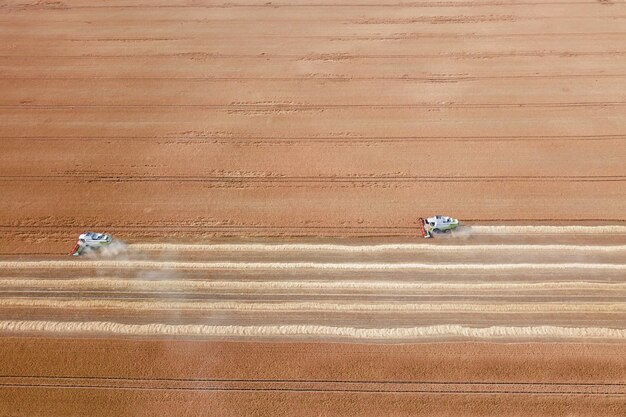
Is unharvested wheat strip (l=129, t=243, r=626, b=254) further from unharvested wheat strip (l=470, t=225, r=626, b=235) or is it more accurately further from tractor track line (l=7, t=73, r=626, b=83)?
tractor track line (l=7, t=73, r=626, b=83)

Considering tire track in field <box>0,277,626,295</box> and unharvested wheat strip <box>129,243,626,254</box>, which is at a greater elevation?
unharvested wheat strip <box>129,243,626,254</box>

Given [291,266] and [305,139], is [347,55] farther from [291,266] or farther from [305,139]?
[291,266]

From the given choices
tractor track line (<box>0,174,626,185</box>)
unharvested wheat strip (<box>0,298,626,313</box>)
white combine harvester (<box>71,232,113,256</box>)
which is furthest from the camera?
tractor track line (<box>0,174,626,185</box>)

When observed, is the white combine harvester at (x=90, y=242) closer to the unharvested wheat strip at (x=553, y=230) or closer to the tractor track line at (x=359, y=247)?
the tractor track line at (x=359, y=247)

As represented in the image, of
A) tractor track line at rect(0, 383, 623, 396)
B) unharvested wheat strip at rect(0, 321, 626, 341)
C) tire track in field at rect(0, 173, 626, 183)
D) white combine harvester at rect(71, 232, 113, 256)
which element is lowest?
tractor track line at rect(0, 383, 623, 396)

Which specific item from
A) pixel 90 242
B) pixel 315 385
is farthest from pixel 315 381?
pixel 90 242

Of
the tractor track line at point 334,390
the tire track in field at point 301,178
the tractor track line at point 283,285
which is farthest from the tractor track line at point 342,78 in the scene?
the tractor track line at point 334,390

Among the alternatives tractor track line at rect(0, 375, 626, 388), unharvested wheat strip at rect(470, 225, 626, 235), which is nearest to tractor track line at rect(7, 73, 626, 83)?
unharvested wheat strip at rect(470, 225, 626, 235)

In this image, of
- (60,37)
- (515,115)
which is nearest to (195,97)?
(60,37)
